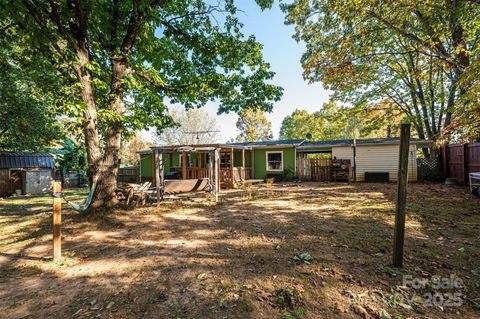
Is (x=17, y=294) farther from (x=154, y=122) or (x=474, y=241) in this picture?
(x=474, y=241)

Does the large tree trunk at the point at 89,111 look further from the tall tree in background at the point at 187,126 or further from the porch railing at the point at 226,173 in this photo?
the tall tree in background at the point at 187,126

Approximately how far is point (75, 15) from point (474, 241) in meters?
9.96

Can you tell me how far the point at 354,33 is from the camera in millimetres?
6840

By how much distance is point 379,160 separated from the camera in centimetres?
1392

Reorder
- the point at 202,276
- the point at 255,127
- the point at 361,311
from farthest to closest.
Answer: the point at 255,127, the point at 202,276, the point at 361,311

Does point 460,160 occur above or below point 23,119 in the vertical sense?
below

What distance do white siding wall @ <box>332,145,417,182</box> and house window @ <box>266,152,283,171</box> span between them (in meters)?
4.49

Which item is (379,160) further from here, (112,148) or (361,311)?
(112,148)

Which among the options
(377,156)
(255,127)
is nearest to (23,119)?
(377,156)

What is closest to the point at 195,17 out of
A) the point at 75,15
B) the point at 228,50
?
the point at 228,50

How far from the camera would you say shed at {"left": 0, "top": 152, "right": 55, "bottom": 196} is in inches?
485

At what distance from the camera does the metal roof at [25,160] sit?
41.5 ft

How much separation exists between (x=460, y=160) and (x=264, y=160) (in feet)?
35.6

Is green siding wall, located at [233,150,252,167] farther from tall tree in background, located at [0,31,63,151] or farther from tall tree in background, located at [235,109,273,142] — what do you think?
tall tree in background, located at [235,109,273,142]
